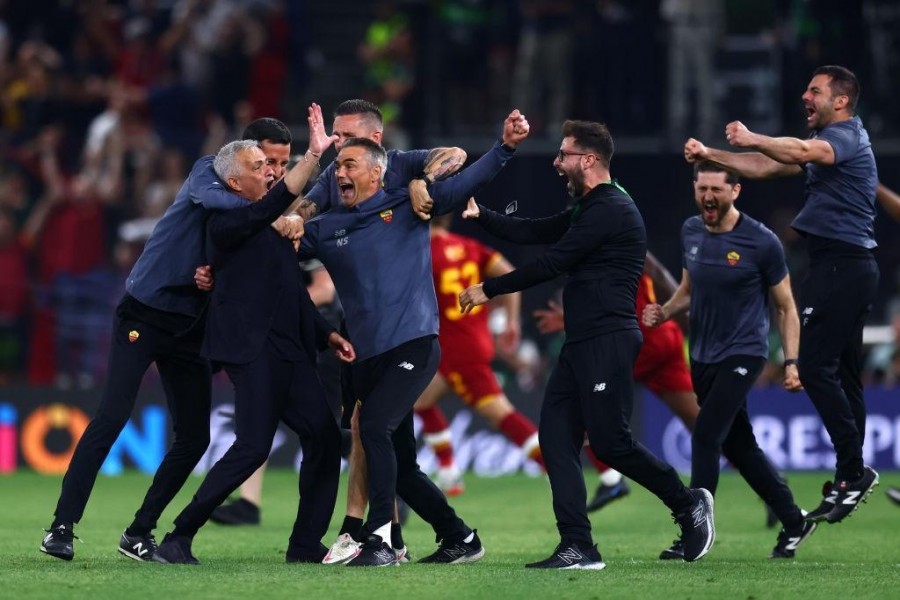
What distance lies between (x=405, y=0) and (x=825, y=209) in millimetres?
10662

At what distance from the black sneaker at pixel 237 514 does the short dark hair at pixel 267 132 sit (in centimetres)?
356

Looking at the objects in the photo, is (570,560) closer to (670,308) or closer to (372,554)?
(372,554)

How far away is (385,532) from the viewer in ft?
29.2

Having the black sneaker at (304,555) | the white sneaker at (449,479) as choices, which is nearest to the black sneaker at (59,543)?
the black sneaker at (304,555)

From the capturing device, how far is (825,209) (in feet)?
32.0

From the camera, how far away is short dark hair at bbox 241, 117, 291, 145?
30.6ft

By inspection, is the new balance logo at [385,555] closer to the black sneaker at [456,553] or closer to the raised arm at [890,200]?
the black sneaker at [456,553]

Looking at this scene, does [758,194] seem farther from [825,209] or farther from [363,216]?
[363,216]

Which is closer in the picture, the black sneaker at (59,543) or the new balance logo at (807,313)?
the black sneaker at (59,543)

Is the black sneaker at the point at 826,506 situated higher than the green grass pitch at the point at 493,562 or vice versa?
the black sneaker at the point at 826,506

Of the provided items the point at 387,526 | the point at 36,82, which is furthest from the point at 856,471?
the point at 36,82

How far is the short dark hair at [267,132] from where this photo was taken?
931 centimetres

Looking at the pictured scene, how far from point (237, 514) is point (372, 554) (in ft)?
11.2

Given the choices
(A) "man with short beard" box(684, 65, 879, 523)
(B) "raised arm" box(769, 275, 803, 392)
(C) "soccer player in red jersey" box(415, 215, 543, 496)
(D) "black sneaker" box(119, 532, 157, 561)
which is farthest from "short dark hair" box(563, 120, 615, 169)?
(C) "soccer player in red jersey" box(415, 215, 543, 496)
